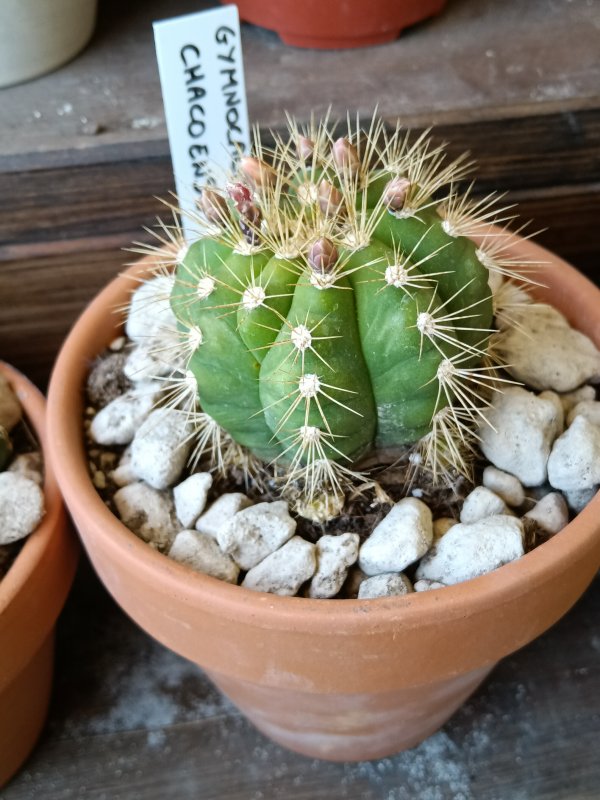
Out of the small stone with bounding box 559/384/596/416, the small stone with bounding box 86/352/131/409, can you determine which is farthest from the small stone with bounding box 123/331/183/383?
the small stone with bounding box 559/384/596/416

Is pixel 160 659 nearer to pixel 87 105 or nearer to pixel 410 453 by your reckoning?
pixel 410 453

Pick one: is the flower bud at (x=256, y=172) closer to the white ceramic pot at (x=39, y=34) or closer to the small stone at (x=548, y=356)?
the small stone at (x=548, y=356)

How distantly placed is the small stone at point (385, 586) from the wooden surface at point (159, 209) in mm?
257

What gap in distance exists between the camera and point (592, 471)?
648 millimetres

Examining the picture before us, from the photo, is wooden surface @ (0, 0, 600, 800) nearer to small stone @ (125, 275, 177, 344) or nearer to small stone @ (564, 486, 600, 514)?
small stone @ (125, 275, 177, 344)

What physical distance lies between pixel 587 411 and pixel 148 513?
14.0 inches

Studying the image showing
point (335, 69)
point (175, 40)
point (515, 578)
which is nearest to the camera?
point (515, 578)

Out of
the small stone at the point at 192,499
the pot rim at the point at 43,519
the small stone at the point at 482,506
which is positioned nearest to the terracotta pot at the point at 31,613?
the pot rim at the point at 43,519

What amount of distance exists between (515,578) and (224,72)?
0.46m

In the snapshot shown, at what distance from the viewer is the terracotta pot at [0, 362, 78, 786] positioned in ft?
2.19

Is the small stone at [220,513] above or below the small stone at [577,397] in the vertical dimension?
below

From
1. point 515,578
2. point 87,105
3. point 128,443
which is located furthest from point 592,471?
point 87,105

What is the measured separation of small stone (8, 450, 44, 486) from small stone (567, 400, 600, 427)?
44cm

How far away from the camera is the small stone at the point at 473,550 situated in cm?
61
